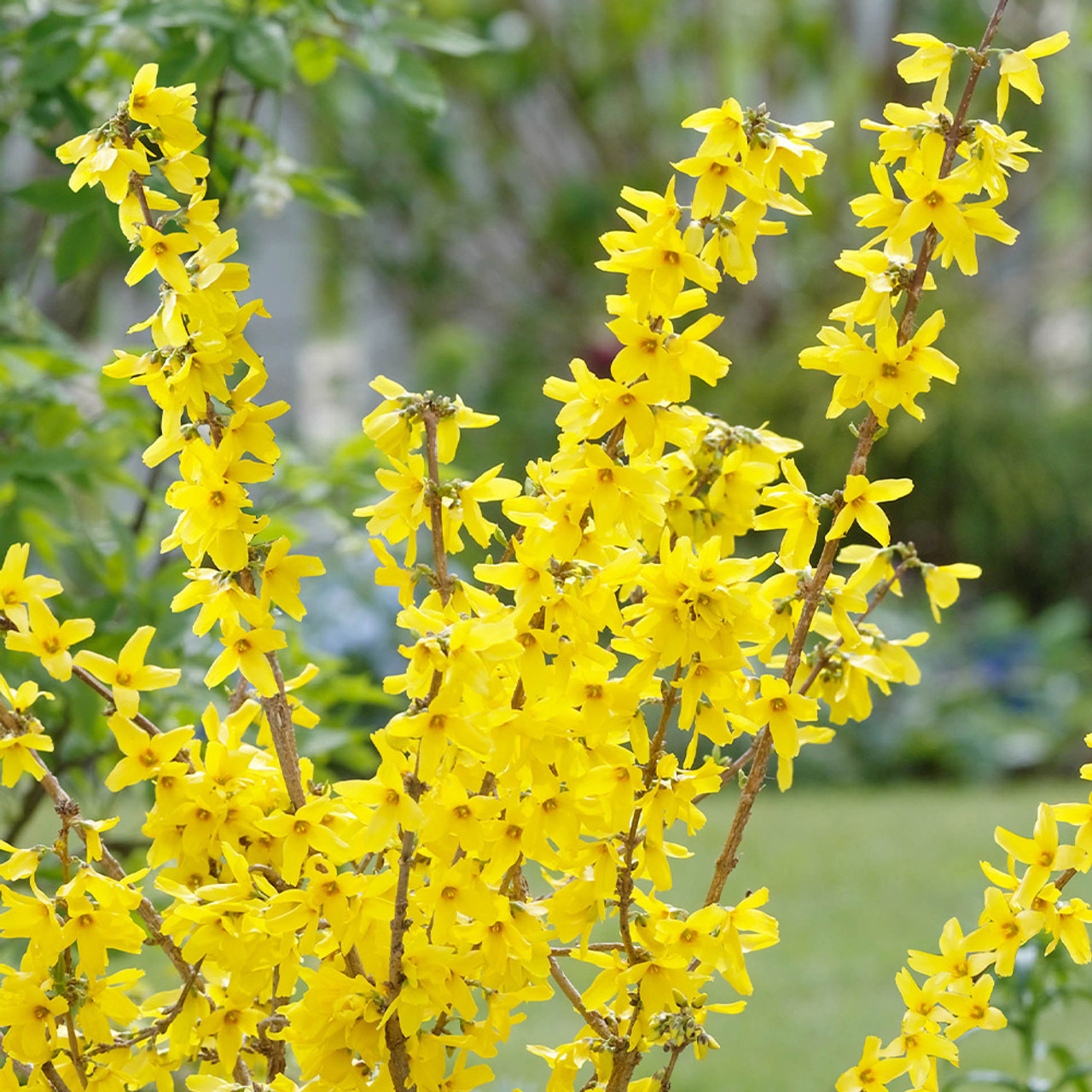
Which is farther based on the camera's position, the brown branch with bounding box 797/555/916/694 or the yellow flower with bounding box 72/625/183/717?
the brown branch with bounding box 797/555/916/694

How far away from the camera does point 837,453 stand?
6.02m

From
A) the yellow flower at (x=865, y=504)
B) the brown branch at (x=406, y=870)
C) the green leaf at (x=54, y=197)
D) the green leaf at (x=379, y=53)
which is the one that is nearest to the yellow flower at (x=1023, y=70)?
the yellow flower at (x=865, y=504)

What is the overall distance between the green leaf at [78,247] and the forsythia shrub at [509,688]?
1.94 ft

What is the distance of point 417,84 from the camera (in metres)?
1.53

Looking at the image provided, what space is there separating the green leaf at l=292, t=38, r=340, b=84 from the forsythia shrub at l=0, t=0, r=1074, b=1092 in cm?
75

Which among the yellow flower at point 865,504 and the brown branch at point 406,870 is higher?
the yellow flower at point 865,504

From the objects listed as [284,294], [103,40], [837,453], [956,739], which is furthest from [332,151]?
[103,40]

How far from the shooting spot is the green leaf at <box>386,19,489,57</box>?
154cm

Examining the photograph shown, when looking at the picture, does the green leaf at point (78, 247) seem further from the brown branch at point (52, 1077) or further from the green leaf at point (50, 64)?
the brown branch at point (52, 1077)

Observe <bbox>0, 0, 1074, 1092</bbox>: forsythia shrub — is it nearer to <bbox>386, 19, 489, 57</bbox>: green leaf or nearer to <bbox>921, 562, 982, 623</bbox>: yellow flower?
<bbox>921, 562, 982, 623</bbox>: yellow flower

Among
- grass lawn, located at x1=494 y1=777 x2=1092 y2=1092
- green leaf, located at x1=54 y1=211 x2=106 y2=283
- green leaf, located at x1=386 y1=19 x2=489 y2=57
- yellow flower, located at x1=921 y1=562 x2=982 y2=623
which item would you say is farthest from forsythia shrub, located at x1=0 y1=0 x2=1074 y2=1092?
grass lawn, located at x1=494 y1=777 x2=1092 y2=1092

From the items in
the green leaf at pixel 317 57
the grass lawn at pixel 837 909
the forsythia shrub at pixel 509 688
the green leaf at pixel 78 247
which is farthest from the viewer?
the grass lawn at pixel 837 909

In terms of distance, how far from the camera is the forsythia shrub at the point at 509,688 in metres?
0.81

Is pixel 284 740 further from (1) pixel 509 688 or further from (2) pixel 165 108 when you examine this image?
(2) pixel 165 108
